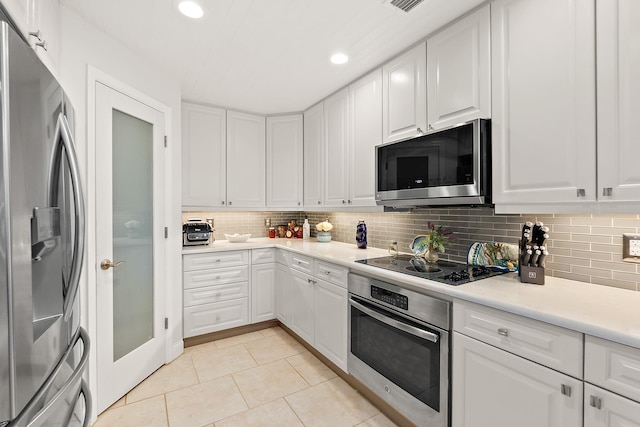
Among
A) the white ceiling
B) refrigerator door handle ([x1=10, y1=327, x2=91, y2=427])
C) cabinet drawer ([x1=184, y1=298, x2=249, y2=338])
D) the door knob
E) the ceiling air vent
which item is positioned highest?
the white ceiling

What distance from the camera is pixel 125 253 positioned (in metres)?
2.13

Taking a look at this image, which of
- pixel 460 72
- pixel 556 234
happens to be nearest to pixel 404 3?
pixel 460 72

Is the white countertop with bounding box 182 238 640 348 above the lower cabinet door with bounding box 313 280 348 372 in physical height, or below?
above

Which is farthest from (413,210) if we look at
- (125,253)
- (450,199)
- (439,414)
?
(125,253)

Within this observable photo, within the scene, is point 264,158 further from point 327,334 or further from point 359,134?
point 327,334

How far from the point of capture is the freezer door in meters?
0.70

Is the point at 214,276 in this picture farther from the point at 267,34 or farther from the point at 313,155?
the point at 267,34

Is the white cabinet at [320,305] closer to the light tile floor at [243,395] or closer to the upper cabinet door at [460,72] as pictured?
the light tile floor at [243,395]

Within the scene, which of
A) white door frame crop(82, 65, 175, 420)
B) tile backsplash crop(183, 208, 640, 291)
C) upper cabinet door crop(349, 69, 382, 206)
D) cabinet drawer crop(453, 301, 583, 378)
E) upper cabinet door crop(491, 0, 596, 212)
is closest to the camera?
cabinet drawer crop(453, 301, 583, 378)

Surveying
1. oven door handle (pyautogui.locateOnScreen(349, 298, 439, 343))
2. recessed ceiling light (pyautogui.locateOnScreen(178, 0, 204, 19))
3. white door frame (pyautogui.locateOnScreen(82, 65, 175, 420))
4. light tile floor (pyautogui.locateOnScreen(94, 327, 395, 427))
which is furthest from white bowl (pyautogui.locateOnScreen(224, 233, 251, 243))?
recessed ceiling light (pyautogui.locateOnScreen(178, 0, 204, 19))

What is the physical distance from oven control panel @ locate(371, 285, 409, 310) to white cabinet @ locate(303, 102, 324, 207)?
1408 mm

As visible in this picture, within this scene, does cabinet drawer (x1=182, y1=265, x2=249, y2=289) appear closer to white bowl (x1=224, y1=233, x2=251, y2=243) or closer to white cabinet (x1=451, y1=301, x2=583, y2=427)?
white bowl (x1=224, y1=233, x2=251, y2=243)

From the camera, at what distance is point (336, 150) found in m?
2.87

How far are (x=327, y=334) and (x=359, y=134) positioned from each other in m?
1.66
